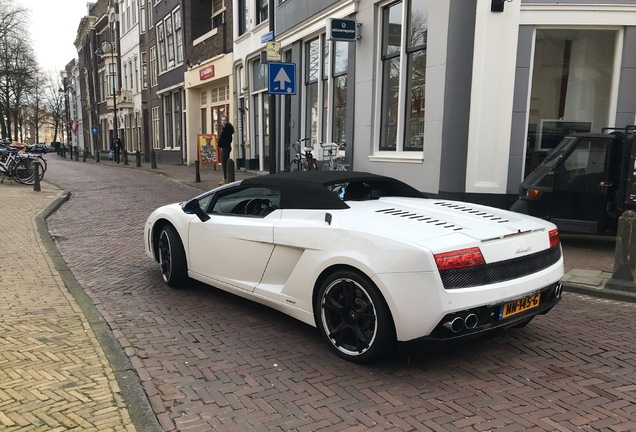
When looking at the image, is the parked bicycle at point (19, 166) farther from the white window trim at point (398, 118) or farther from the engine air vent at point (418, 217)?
the engine air vent at point (418, 217)

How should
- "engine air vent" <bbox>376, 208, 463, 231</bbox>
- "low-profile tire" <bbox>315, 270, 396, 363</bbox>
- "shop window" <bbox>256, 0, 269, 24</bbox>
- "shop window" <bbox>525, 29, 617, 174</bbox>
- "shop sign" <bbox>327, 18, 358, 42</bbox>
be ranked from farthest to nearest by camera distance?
1. "shop window" <bbox>256, 0, 269, 24</bbox>
2. "shop sign" <bbox>327, 18, 358, 42</bbox>
3. "shop window" <bbox>525, 29, 617, 174</bbox>
4. "engine air vent" <bbox>376, 208, 463, 231</bbox>
5. "low-profile tire" <bbox>315, 270, 396, 363</bbox>

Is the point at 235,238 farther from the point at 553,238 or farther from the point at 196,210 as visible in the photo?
the point at 553,238

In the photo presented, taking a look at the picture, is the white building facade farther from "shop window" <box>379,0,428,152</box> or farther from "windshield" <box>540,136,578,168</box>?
"windshield" <box>540,136,578,168</box>

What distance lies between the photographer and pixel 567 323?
4637 mm

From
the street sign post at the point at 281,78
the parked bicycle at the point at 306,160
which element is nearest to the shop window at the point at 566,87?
the street sign post at the point at 281,78

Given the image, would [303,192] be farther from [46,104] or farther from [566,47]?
[46,104]

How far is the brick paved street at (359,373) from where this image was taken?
3.00m

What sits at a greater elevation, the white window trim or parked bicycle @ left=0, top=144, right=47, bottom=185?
the white window trim

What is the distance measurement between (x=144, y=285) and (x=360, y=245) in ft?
10.6

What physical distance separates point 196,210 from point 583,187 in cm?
534

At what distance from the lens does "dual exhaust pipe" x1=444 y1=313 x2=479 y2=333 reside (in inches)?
127

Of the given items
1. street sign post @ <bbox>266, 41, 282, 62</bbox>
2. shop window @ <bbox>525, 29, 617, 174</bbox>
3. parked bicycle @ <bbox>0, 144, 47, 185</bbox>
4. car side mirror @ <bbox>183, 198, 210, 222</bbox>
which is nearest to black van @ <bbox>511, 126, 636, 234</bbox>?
shop window @ <bbox>525, 29, 617, 174</bbox>

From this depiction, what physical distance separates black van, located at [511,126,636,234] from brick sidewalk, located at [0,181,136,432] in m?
6.14

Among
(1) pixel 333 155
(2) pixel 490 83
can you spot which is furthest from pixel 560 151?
(1) pixel 333 155
